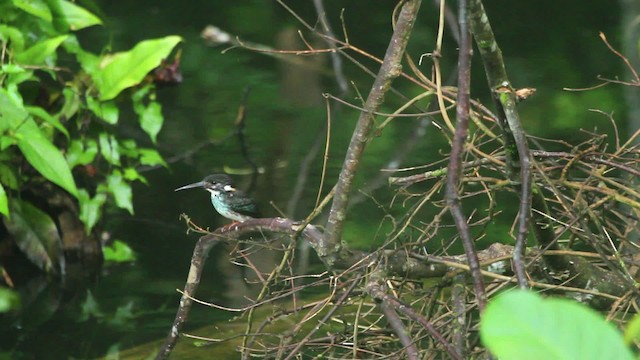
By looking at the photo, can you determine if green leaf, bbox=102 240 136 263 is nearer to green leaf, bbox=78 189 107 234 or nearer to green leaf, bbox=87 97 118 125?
green leaf, bbox=78 189 107 234

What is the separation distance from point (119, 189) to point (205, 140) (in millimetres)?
1836

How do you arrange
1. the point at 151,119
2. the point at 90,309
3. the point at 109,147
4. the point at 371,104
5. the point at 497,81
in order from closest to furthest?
the point at 497,81 → the point at 371,104 → the point at 90,309 → the point at 109,147 → the point at 151,119

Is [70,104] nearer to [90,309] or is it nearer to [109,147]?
[109,147]

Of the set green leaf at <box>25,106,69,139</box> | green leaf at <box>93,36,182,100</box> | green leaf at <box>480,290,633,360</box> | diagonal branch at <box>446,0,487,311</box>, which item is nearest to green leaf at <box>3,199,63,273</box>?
green leaf at <box>25,106,69,139</box>

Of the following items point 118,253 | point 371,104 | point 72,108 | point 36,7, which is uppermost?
point 371,104

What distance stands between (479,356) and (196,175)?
145 inches

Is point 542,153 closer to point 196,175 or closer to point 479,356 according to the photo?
point 479,356

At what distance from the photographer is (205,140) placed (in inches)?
266

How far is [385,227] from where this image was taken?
528cm

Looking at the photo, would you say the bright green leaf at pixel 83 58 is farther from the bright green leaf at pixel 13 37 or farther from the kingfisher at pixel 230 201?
the kingfisher at pixel 230 201

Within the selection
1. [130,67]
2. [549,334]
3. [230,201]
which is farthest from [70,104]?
[549,334]

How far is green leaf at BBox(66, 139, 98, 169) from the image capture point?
4.89m

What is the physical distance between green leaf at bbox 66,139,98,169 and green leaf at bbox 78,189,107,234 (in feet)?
0.51

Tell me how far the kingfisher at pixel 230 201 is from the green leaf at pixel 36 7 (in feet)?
3.55
